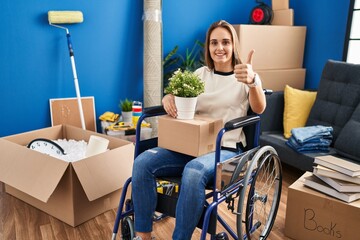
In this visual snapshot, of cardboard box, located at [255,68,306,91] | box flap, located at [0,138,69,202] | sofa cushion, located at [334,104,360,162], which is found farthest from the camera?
cardboard box, located at [255,68,306,91]

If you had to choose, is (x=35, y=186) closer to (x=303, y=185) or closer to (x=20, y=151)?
(x=20, y=151)

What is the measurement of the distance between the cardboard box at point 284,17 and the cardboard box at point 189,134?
193 centimetres

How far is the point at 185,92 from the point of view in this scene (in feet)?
4.81

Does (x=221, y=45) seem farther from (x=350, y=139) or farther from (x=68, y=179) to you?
(x=350, y=139)

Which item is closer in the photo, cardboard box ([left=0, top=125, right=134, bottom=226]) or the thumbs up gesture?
the thumbs up gesture

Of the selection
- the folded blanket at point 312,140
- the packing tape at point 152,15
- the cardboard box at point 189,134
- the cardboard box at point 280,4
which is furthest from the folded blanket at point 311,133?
the packing tape at point 152,15

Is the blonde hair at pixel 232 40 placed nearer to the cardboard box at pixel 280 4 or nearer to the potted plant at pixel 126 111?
the potted plant at pixel 126 111

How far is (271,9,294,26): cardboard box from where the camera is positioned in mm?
3055

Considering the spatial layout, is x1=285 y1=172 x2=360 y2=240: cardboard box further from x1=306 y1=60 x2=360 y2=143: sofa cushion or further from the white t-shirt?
x1=306 y1=60 x2=360 y2=143: sofa cushion

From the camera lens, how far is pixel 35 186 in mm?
1809

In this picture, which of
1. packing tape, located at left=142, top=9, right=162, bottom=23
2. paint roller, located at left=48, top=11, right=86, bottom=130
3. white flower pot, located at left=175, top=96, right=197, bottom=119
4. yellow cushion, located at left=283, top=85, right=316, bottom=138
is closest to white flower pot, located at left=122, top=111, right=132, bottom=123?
paint roller, located at left=48, top=11, right=86, bottom=130

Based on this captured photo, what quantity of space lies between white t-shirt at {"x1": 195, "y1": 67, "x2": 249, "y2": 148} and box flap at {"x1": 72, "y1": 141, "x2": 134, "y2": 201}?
1.94ft

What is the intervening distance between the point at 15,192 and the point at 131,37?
1520 mm

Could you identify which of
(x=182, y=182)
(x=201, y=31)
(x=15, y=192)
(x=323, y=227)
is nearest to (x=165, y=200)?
(x=182, y=182)
